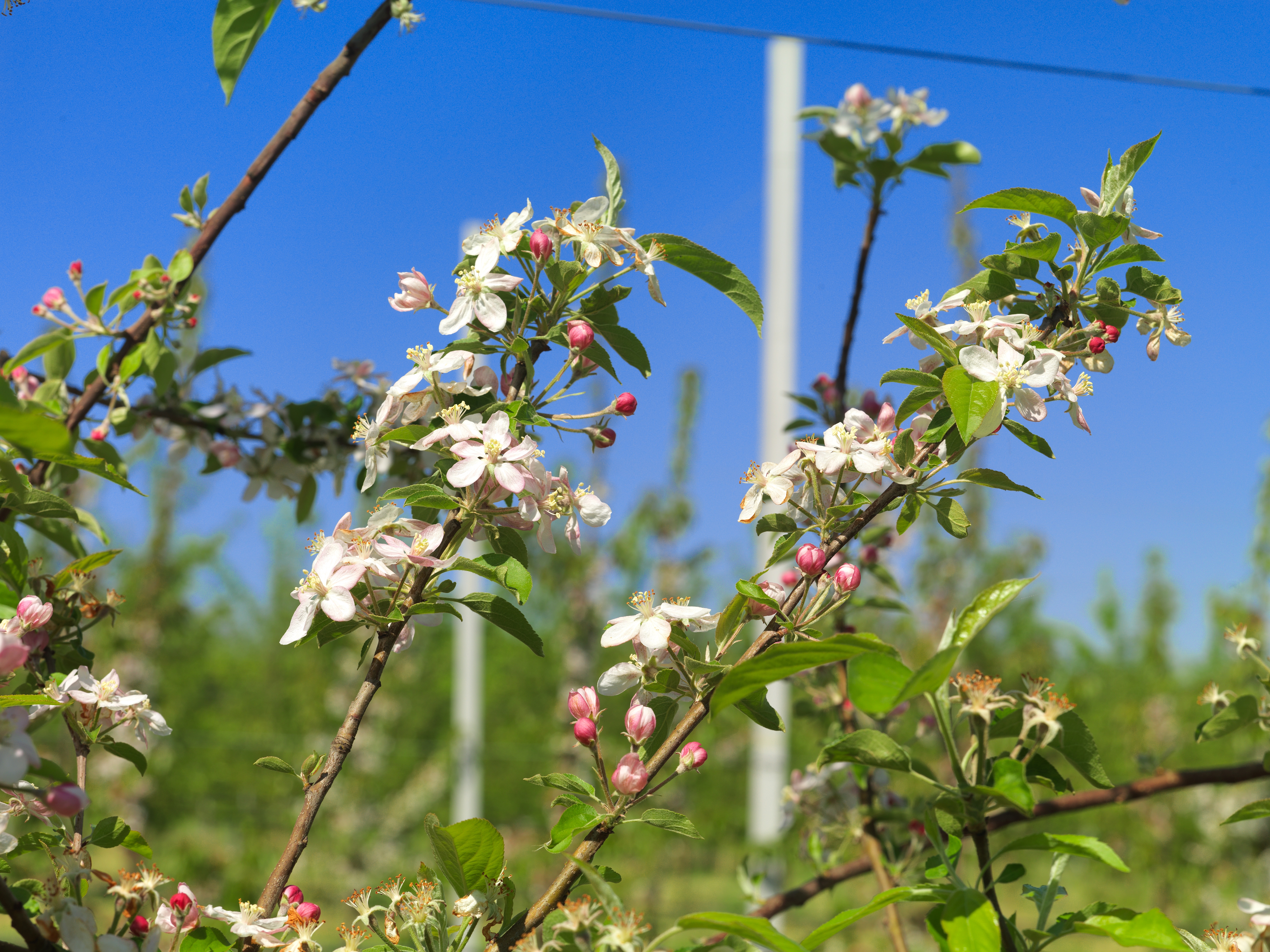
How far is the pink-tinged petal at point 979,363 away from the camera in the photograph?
609mm

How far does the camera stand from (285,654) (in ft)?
24.3

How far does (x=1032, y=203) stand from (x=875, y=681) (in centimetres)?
40

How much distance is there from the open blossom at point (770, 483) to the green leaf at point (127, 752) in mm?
464

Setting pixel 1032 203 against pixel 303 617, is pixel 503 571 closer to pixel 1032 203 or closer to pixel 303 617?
pixel 303 617

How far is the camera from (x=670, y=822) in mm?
624

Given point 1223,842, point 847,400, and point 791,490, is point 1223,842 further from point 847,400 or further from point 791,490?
point 791,490

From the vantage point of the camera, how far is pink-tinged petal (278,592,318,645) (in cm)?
61

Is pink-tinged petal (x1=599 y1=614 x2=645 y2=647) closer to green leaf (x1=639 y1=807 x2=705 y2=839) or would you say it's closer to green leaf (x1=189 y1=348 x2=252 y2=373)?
green leaf (x1=639 y1=807 x2=705 y2=839)

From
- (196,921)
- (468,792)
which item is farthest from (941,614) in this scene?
(196,921)

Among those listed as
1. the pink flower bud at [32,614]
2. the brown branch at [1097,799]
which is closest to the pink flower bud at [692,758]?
the brown branch at [1097,799]

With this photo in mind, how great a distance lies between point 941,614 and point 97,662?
406 centimetres

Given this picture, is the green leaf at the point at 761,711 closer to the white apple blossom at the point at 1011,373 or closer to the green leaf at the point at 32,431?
the white apple blossom at the point at 1011,373

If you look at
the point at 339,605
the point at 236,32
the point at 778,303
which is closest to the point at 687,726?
the point at 339,605

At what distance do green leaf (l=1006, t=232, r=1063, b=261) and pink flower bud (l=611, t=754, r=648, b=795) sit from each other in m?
0.44
